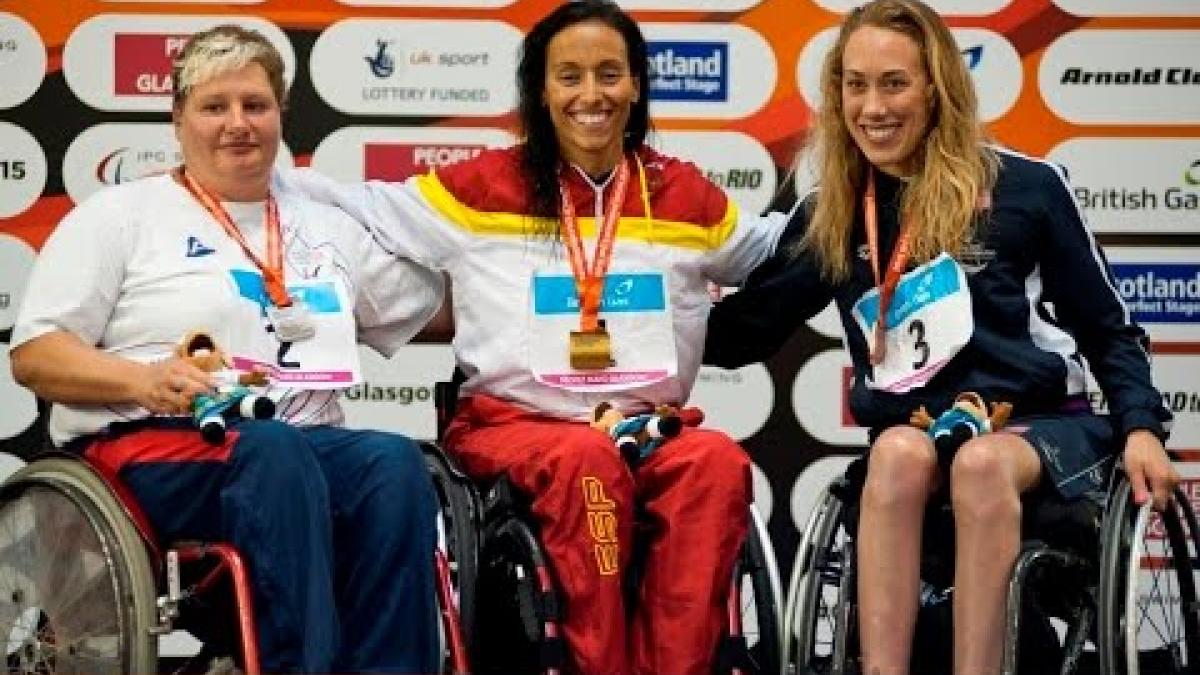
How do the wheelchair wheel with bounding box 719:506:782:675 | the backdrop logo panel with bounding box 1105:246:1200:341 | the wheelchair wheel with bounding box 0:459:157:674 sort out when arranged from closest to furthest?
the wheelchair wheel with bounding box 0:459:157:674 < the wheelchair wheel with bounding box 719:506:782:675 < the backdrop logo panel with bounding box 1105:246:1200:341

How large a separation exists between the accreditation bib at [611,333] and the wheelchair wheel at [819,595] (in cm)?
45

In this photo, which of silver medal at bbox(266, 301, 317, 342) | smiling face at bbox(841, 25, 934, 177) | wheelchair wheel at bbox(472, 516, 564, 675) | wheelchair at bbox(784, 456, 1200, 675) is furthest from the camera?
smiling face at bbox(841, 25, 934, 177)

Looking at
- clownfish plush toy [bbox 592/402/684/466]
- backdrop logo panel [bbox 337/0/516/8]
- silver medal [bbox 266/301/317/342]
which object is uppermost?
backdrop logo panel [bbox 337/0/516/8]

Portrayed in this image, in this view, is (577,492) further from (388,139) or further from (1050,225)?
(388,139)

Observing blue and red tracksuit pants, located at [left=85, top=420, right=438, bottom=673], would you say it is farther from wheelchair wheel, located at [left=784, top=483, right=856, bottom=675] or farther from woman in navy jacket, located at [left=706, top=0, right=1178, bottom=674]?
woman in navy jacket, located at [left=706, top=0, right=1178, bottom=674]

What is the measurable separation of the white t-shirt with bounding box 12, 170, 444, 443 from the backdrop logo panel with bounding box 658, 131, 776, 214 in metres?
1.45

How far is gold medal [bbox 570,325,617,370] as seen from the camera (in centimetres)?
414

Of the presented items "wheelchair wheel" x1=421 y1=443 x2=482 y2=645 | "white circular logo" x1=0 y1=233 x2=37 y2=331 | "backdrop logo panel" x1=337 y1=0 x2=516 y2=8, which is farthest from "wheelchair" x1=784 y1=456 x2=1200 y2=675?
"white circular logo" x1=0 y1=233 x2=37 y2=331

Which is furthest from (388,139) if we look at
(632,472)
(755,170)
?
(632,472)

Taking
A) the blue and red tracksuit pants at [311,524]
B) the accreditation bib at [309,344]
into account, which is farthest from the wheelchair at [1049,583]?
the accreditation bib at [309,344]

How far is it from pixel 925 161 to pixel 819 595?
855 millimetres

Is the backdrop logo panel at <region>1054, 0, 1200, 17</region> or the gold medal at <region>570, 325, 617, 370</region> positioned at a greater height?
the backdrop logo panel at <region>1054, 0, 1200, 17</region>

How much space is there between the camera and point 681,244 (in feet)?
14.0

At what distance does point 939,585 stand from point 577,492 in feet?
2.26
